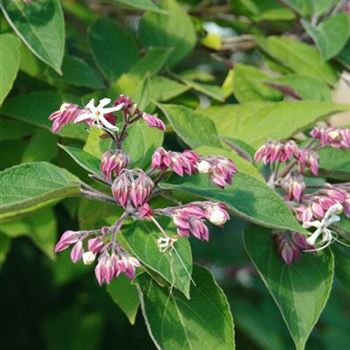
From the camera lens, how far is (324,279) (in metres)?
1.24

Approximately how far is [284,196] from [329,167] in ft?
0.34

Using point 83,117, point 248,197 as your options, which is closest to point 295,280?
point 248,197

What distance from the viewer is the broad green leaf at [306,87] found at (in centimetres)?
158

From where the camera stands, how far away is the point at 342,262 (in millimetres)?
1320

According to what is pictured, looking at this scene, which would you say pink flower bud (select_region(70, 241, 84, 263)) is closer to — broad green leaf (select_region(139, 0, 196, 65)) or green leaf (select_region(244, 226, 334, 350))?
green leaf (select_region(244, 226, 334, 350))

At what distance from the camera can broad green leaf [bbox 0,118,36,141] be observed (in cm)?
154

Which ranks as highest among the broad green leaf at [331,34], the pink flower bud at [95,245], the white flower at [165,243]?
the white flower at [165,243]

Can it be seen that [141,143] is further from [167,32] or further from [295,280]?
[167,32]

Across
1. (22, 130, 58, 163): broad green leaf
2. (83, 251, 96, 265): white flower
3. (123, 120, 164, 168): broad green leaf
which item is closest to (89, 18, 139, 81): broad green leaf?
(22, 130, 58, 163): broad green leaf

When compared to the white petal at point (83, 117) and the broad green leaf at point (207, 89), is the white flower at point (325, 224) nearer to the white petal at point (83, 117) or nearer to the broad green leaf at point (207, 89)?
the white petal at point (83, 117)

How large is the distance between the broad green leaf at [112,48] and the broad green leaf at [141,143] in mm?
364

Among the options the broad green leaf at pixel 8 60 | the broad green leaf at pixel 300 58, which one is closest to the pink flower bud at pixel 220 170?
the broad green leaf at pixel 8 60

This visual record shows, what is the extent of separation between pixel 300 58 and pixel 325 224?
59 cm

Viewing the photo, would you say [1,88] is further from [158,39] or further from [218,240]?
[218,240]
